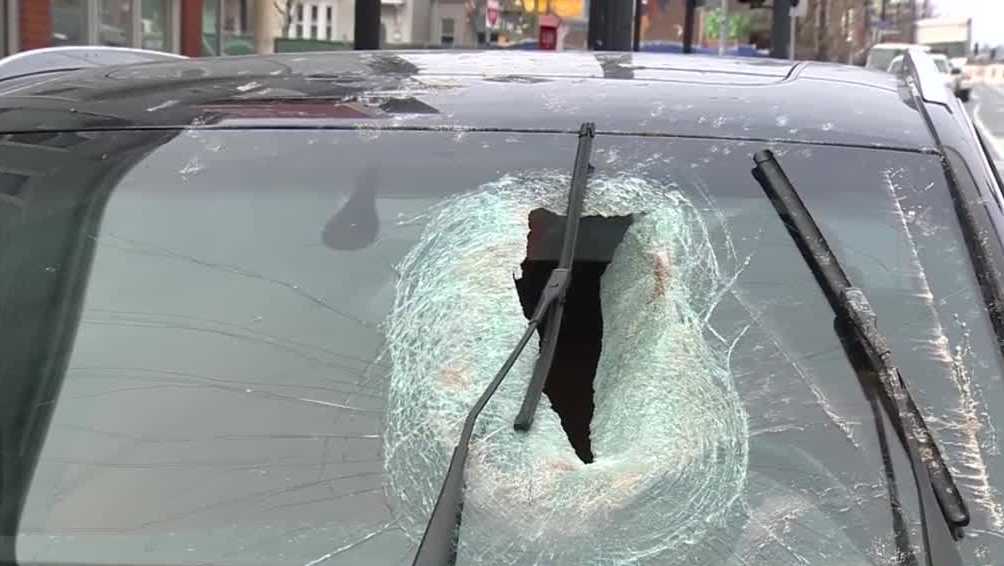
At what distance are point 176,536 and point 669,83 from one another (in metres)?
1.20

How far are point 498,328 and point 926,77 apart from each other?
3.84 ft

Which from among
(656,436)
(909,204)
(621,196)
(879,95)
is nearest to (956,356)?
(909,204)

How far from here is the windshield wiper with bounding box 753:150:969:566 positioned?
1.35 meters

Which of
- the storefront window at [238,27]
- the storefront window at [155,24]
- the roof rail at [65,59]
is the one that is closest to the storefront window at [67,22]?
the storefront window at [155,24]

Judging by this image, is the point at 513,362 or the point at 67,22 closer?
the point at 513,362

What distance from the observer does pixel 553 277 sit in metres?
1.60

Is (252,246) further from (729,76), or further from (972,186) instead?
(972,186)

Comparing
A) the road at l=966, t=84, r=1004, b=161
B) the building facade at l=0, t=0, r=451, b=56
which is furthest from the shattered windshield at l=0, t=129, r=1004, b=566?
the road at l=966, t=84, r=1004, b=161

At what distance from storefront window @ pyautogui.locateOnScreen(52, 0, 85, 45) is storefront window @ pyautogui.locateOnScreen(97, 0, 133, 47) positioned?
37 cm

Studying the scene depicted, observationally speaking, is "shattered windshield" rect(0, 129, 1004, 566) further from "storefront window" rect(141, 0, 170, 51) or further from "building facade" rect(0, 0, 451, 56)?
"storefront window" rect(141, 0, 170, 51)

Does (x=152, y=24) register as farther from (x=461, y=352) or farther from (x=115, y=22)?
(x=461, y=352)

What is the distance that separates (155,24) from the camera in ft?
54.3

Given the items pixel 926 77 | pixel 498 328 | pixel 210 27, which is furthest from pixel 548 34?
pixel 498 328

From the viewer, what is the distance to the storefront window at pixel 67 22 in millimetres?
13492
